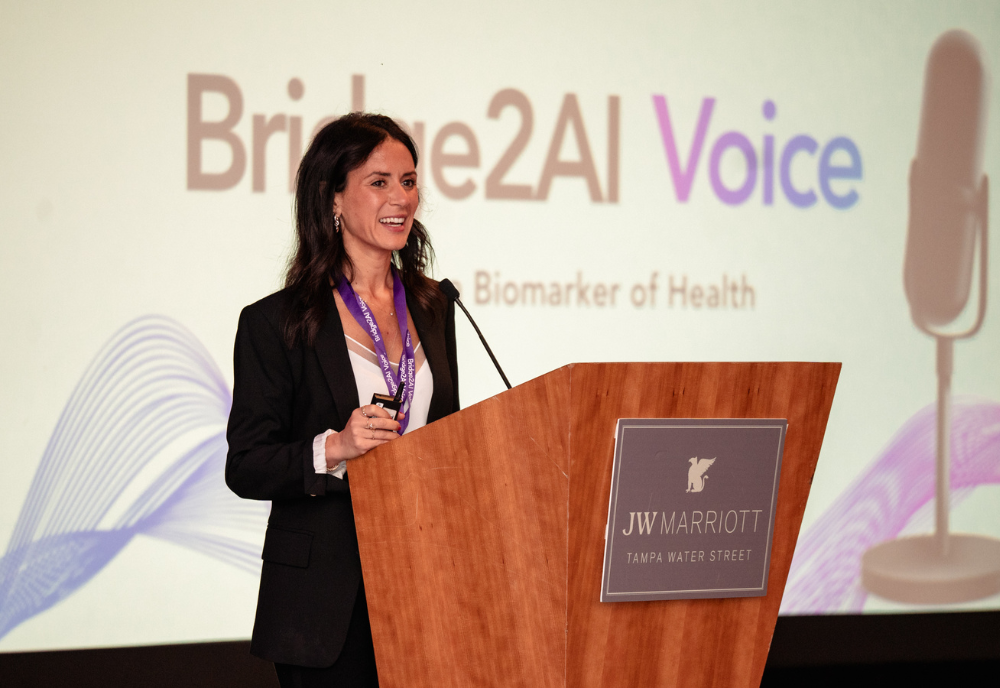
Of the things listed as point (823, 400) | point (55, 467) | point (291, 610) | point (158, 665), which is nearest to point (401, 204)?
point (291, 610)

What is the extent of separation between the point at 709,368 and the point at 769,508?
24 centimetres

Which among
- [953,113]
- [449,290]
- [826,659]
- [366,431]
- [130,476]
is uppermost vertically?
[953,113]

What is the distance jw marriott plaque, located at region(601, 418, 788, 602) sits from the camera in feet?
3.92

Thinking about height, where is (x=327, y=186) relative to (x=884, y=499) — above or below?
above

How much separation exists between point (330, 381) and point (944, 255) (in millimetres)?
3770

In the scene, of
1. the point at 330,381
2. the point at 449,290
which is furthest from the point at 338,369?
the point at 449,290

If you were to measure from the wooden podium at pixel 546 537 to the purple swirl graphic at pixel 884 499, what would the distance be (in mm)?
3149

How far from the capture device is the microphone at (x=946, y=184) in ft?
14.4

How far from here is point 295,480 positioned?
4.98 ft

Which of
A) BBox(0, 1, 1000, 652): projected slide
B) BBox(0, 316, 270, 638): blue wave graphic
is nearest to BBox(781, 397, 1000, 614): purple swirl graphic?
BBox(0, 1, 1000, 652): projected slide

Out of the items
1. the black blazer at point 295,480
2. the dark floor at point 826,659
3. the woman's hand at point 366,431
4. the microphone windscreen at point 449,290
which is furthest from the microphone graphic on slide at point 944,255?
the woman's hand at point 366,431

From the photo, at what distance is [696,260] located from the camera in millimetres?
4125

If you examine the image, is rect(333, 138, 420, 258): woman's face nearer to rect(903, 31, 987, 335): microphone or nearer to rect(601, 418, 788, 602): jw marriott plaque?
rect(601, 418, 788, 602): jw marriott plaque

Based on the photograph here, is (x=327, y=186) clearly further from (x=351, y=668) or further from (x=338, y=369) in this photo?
(x=351, y=668)
